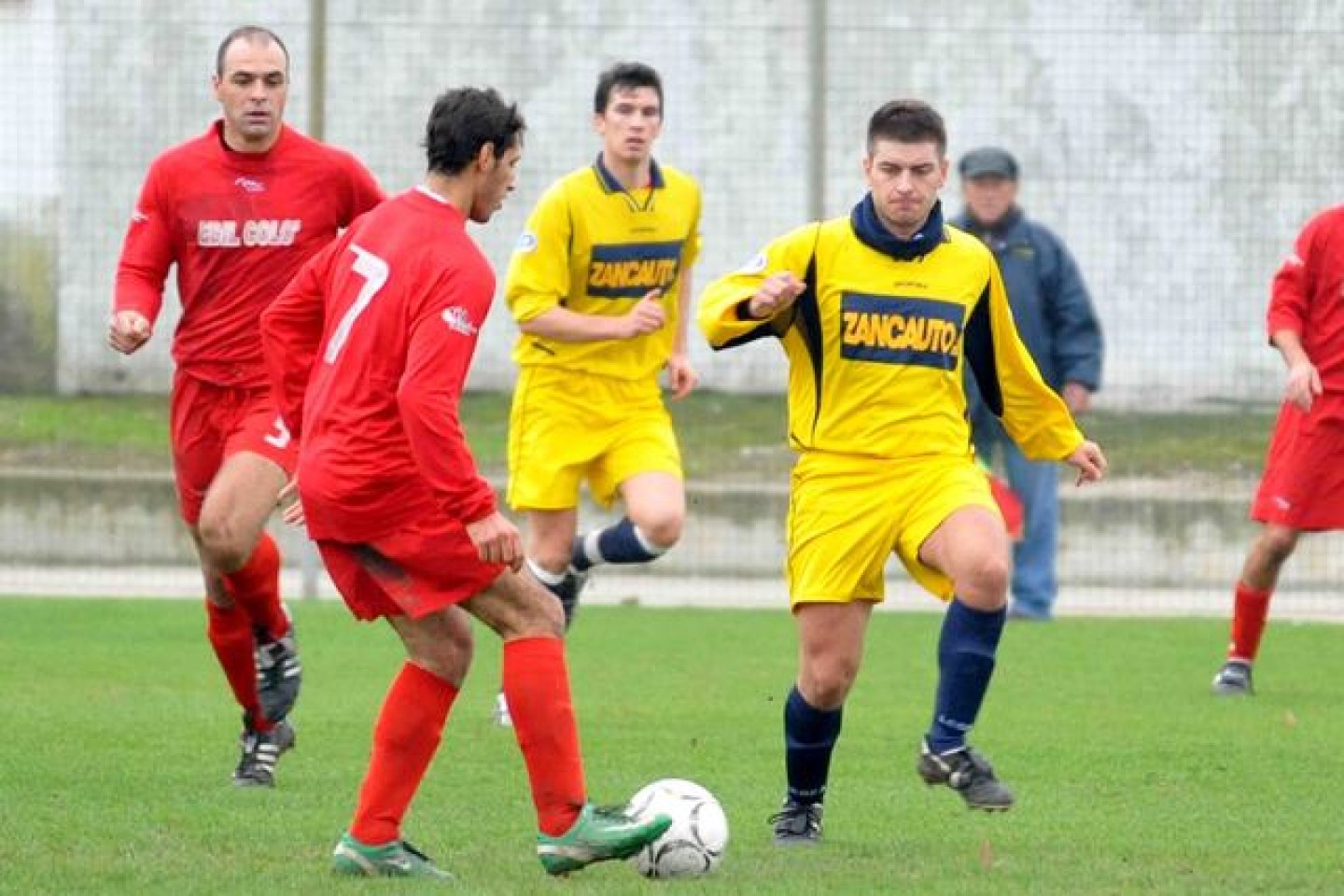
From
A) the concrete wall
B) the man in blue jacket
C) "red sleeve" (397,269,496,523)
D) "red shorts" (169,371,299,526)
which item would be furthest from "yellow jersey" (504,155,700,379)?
the concrete wall

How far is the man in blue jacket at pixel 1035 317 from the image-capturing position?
47.1 ft

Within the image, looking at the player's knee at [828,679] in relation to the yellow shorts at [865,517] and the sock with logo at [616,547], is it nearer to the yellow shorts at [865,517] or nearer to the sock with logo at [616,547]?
the yellow shorts at [865,517]

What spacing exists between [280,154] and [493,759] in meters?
2.06

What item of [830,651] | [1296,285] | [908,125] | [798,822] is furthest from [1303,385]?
[798,822]

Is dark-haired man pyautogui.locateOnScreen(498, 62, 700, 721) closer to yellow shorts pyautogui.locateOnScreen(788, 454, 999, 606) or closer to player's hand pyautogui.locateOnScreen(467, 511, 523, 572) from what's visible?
yellow shorts pyautogui.locateOnScreen(788, 454, 999, 606)

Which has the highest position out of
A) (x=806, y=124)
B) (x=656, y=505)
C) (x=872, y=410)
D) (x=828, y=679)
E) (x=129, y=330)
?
(x=806, y=124)

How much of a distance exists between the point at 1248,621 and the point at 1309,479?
654 millimetres

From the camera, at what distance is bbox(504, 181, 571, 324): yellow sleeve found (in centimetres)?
1023

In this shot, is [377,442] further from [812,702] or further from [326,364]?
[812,702]

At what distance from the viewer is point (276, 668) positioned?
8.92 m

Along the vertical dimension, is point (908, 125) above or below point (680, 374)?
above

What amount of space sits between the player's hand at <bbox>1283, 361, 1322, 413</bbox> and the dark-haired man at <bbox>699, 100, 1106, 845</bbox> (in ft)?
9.85

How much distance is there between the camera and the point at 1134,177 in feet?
53.4

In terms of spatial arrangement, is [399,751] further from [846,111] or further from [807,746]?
[846,111]
